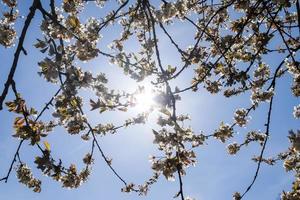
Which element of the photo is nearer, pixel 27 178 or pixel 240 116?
pixel 27 178

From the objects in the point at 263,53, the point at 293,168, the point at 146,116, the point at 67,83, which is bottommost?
the point at 67,83

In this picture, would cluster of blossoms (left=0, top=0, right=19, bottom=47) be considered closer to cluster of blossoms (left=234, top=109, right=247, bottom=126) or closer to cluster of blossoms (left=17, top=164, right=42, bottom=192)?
cluster of blossoms (left=17, top=164, right=42, bottom=192)

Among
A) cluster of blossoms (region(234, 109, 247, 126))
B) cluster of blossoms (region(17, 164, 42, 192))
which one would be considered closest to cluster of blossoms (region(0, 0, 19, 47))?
cluster of blossoms (region(17, 164, 42, 192))

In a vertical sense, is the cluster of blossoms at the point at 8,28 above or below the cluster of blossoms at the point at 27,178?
above

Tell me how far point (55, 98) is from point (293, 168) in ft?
22.6

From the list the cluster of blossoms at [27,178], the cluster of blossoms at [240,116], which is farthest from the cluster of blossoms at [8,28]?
the cluster of blossoms at [240,116]

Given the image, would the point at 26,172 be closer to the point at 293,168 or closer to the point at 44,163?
the point at 44,163

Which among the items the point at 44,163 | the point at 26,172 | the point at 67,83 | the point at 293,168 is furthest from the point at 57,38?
the point at 293,168

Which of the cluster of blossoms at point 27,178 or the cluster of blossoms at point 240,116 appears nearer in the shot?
the cluster of blossoms at point 27,178

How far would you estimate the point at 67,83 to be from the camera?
4.80 meters

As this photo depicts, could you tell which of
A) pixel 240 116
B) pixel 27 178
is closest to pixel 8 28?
pixel 27 178

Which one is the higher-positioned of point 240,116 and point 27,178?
point 240,116

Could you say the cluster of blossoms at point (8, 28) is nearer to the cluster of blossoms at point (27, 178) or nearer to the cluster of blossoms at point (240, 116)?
the cluster of blossoms at point (27, 178)

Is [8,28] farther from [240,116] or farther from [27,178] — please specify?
[240,116]
